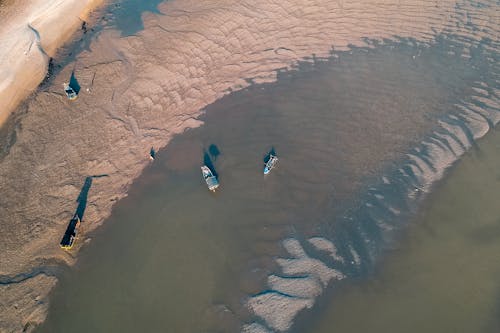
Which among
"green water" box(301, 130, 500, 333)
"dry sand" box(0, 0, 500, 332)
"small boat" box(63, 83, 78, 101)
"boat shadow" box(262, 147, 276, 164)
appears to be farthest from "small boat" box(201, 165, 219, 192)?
"small boat" box(63, 83, 78, 101)

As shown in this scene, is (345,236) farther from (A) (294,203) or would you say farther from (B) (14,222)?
(B) (14,222)

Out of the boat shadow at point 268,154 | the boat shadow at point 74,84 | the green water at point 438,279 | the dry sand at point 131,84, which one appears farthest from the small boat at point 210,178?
the boat shadow at point 74,84

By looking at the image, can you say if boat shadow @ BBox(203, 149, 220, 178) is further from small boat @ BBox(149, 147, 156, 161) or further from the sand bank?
the sand bank

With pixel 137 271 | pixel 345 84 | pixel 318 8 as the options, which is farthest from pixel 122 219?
pixel 318 8

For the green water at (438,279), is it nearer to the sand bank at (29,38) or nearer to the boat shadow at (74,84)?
the boat shadow at (74,84)

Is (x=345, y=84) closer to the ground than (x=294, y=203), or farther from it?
farther from it

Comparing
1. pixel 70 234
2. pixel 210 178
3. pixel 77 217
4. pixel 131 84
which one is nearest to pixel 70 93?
pixel 131 84

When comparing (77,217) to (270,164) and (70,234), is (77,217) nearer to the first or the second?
(70,234)
